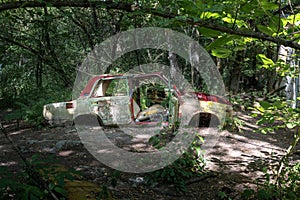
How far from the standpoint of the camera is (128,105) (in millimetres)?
7219

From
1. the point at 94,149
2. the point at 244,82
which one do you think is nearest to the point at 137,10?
the point at 94,149

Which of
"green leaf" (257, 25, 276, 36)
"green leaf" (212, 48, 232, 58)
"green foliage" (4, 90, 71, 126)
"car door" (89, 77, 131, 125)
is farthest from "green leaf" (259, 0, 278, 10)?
"car door" (89, 77, 131, 125)

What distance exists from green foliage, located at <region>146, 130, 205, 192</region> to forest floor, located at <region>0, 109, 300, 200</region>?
10cm

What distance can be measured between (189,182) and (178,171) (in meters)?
0.27

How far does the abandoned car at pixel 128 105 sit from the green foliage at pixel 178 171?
93.9 inches

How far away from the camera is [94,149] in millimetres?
5547

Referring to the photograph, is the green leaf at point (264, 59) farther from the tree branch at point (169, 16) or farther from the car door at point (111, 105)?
the car door at point (111, 105)

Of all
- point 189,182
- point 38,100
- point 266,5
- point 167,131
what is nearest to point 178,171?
point 189,182

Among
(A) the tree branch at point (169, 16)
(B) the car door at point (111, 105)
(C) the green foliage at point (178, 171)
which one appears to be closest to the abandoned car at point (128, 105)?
(B) the car door at point (111, 105)

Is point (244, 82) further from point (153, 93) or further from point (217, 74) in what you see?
point (153, 93)

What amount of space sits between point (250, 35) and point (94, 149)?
15.7ft

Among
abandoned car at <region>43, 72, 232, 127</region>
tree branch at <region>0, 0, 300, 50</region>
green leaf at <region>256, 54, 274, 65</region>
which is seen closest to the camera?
tree branch at <region>0, 0, 300, 50</region>

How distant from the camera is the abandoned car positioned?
723cm

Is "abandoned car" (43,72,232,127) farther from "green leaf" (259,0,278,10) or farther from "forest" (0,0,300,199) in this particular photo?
"green leaf" (259,0,278,10)
